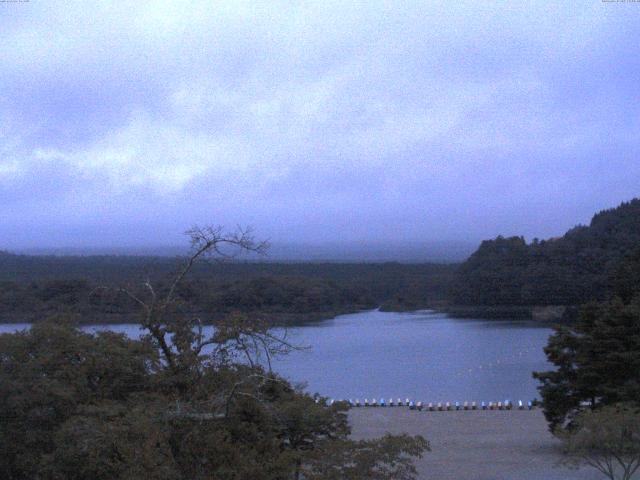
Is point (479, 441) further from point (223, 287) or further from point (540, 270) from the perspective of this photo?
point (540, 270)

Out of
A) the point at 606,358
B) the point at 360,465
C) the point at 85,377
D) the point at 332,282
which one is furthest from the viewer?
the point at 332,282

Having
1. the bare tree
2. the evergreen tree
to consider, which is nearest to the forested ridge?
the bare tree

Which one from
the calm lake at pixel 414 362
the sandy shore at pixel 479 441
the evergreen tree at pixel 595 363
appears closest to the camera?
the sandy shore at pixel 479 441

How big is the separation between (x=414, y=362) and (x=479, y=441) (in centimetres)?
973

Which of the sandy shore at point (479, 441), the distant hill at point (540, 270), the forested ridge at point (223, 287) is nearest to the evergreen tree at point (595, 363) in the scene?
the sandy shore at point (479, 441)

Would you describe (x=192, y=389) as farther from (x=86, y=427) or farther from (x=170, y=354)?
(x=86, y=427)

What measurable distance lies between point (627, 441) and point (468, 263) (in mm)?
28858

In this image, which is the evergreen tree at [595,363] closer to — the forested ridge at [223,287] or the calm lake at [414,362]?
the forested ridge at [223,287]

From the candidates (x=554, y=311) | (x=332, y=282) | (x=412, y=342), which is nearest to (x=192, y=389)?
(x=412, y=342)

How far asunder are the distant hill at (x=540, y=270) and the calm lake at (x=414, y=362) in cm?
365

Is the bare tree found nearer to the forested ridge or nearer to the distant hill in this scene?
the forested ridge

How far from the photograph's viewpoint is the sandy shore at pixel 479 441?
15.8 meters

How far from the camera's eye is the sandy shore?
51.8 feet

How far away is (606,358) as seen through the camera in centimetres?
1788
